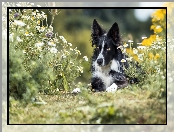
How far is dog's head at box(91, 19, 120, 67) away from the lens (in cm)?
809

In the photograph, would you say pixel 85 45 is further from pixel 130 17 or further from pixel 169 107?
pixel 169 107

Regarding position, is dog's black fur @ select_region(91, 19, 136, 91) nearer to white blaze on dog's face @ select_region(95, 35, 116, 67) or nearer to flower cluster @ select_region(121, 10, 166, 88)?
white blaze on dog's face @ select_region(95, 35, 116, 67)

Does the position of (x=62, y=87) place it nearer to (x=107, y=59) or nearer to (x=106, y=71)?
(x=106, y=71)

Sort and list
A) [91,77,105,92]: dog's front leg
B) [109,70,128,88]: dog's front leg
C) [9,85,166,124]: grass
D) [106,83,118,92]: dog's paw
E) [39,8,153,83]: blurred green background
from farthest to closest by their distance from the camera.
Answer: [39,8,153,83]: blurred green background, [91,77,105,92]: dog's front leg, [109,70,128,88]: dog's front leg, [106,83,118,92]: dog's paw, [9,85,166,124]: grass

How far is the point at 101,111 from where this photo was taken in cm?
651

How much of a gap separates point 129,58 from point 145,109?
5.21ft

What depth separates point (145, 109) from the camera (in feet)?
21.9

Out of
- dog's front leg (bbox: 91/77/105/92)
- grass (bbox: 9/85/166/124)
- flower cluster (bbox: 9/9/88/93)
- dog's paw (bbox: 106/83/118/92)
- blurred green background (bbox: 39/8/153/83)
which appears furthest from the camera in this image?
blurred green background (bbox: 39/8/153/83)

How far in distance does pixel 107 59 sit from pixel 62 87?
94 centimetres

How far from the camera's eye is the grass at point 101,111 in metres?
6.55

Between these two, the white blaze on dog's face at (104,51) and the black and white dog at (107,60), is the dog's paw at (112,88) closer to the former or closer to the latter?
the black and white dog at (107,60)

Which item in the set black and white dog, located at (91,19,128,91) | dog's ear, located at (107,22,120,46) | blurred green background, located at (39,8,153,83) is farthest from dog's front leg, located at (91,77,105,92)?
blurred green background, located at (39,8,153,83)

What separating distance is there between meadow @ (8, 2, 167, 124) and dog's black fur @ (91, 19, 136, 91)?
0.26 meters

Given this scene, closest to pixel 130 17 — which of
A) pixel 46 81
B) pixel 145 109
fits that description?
pixel 46 81
